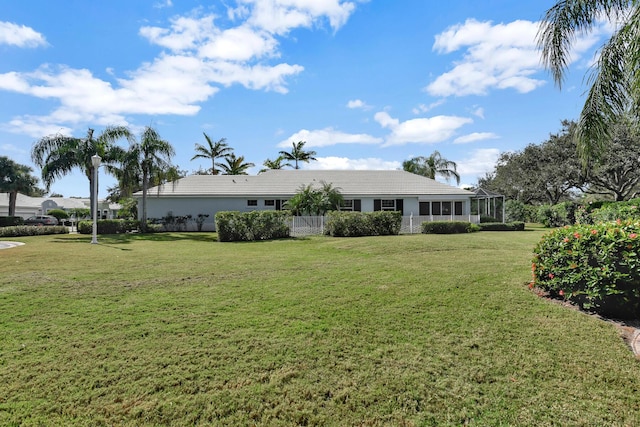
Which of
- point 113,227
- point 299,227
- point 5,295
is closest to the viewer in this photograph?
point 5,295

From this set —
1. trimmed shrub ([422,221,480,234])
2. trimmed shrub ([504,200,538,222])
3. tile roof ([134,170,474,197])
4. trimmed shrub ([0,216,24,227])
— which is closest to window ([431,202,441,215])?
tile roof ([134,170,474,197])

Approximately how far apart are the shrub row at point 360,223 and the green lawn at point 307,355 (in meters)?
10.6

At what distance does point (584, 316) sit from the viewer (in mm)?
5152

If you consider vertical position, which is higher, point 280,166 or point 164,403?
point 280,166

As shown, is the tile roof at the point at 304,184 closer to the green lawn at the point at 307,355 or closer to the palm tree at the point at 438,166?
the palm tree at the point at 438,166

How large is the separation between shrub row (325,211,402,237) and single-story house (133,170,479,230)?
8.00 m

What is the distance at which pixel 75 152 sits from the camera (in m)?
21.4

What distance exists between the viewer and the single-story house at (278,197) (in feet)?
86.0

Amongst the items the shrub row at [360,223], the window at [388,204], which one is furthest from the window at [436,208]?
the shrub row at [360,223]

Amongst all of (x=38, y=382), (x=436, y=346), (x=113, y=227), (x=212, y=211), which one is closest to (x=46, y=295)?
(x=38, y=382)

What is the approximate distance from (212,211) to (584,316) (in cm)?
2445

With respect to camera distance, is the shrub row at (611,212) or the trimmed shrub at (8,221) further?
the trimmed shrub at (8,221)

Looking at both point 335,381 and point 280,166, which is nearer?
point 335,381

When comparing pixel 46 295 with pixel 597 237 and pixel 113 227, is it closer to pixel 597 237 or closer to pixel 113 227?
pixel 597 237
